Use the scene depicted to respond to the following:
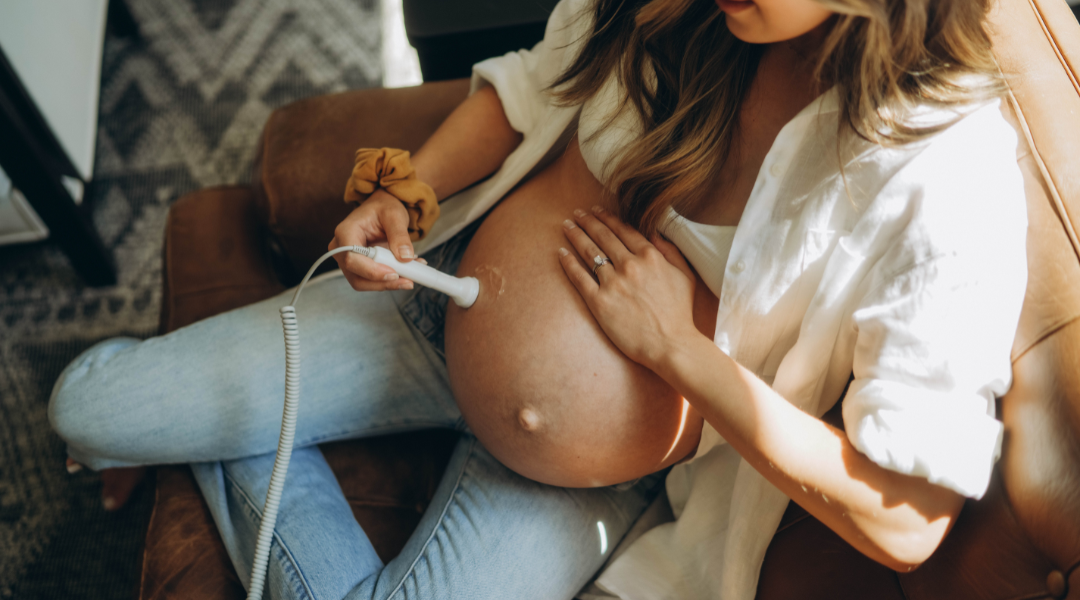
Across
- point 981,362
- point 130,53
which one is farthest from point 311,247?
point 130,53

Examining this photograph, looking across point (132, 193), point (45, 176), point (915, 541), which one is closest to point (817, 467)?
point (915, 541)

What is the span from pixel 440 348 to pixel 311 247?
0.30 meters

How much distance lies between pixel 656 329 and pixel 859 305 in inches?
8.1

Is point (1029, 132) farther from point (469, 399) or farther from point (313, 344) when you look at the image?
point (313, 344)

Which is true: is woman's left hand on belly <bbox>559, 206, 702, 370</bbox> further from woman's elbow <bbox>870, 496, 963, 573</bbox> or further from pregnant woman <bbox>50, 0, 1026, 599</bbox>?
woman's elbow <bbox>870, 496, 963, 573</bbox>

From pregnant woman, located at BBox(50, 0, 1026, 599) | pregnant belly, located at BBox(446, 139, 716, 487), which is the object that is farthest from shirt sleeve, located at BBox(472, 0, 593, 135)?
pregnant belly, located at BBox(446, 139, 716, 487)

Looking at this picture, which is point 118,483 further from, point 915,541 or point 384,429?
point 915,541

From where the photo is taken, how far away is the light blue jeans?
0.80 metres

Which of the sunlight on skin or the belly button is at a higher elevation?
the belly button

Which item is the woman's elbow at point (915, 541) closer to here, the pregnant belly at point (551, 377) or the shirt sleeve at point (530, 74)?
the pregnant belly at point (551, 377)

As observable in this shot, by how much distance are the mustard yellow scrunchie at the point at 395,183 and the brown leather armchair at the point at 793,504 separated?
18 cm

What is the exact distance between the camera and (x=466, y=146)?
0.94 meters

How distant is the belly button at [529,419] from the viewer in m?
0.74

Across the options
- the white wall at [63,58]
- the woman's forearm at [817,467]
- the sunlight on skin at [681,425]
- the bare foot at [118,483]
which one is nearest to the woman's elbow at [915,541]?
the woman's forearm at [817,467]
